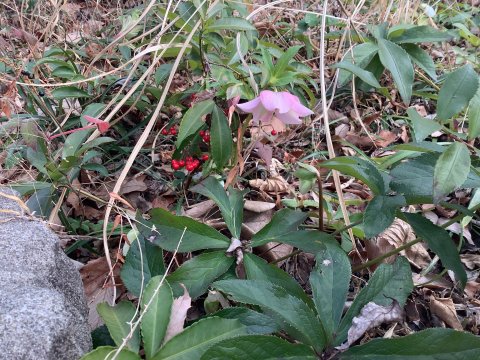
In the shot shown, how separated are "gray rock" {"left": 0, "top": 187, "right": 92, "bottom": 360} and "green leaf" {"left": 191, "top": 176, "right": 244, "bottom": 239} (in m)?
0.29

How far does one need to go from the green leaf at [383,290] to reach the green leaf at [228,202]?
0.96ft

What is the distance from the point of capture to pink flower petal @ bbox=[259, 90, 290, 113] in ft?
3.02

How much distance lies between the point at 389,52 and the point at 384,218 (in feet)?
2.09

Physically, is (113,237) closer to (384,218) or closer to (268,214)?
(268,214)

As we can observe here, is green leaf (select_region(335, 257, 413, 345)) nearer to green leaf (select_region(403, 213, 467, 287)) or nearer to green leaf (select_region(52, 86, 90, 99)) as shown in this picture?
green leaf (select_region(403, 213, 467, 287))

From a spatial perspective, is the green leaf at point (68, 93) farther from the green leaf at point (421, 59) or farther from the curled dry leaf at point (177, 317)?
the green leaf at point (421, 59)

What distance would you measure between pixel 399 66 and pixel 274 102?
0.43 m

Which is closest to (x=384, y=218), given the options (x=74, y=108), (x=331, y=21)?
(x=74, y=108)

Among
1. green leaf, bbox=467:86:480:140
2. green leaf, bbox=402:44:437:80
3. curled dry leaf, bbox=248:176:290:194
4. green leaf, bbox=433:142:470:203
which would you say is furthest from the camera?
green leaf, bbox=402:44:437:80

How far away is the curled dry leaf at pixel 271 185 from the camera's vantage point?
51.0 inches

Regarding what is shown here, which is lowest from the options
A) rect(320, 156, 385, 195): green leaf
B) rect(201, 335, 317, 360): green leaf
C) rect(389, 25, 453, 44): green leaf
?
rect(201, 335, 317, 360): green leaf

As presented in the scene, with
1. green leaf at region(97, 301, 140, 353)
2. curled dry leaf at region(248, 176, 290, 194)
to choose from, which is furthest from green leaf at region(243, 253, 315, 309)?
curled dry leaf at region(248, 176, 290, 194)

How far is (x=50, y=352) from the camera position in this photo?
1.96 feet

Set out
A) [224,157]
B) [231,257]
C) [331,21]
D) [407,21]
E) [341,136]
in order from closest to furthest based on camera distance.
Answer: [231,257] < [224,157] < [341,136] < [331,21] < [407,21]
